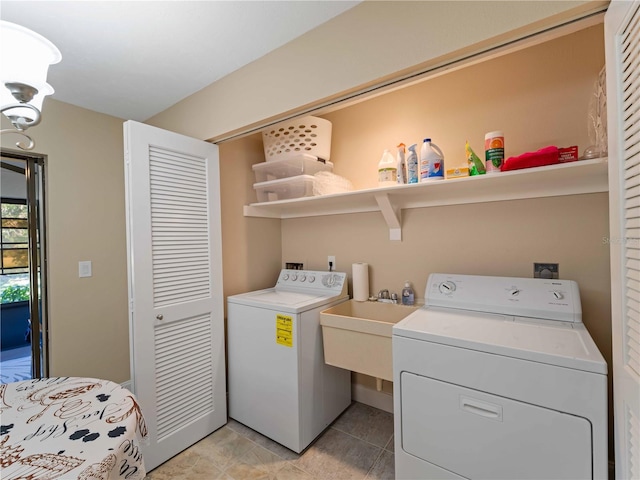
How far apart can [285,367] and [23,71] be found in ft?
5.86

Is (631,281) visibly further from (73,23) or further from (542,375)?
(73,23)

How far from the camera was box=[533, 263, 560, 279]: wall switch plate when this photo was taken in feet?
5.14

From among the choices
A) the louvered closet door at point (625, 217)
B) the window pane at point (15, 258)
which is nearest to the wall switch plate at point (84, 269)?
the window pane at point (15, 258)

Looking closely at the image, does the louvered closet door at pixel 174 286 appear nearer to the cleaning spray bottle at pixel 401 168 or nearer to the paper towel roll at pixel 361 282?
the paper towel roll at pixel 361 282

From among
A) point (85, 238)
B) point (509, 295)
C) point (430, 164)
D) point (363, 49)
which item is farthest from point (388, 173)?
point (85, 238)

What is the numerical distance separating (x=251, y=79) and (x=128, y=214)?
3.54 ft

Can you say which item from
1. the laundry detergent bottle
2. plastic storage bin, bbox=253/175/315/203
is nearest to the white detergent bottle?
the laundry detergent bottle

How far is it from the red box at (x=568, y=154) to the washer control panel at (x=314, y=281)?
56.7 inches

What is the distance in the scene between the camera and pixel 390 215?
2.00 meters

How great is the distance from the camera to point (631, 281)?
0.82 m

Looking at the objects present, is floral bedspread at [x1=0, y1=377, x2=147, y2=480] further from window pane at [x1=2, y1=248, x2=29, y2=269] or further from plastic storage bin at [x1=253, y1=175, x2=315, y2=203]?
plastic storage bin at [x1=253, y1=175, x2=315, y2=203]

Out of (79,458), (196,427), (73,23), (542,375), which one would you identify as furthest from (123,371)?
(542,375)

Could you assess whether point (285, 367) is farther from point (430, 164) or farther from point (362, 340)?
point (430, 164)

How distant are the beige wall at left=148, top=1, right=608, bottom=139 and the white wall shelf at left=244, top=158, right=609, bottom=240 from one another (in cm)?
61
